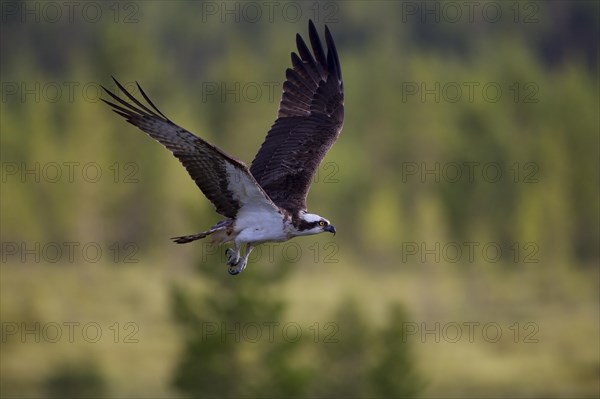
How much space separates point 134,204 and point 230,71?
13.0m

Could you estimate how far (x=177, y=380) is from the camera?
30.7 m

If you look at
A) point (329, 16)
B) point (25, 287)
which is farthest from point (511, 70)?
point (329, 16)

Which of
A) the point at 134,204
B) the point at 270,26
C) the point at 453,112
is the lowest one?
the point at 134,204

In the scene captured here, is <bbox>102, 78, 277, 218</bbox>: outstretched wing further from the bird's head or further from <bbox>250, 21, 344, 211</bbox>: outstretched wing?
<bbox>250, 21, 344, 211</bbox>: outstretched wing

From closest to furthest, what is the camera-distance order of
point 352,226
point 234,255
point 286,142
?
point 234,255, point 286,142, point 352,226

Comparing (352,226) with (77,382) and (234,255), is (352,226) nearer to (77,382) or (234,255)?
(77,382)

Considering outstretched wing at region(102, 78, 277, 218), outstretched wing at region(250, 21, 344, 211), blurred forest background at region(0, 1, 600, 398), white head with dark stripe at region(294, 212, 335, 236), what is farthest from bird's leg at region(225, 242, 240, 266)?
blurred forest background at region(0, 1, 600, 398)

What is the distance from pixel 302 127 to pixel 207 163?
444 cm

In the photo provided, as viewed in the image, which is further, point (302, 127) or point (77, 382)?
point (77, 382)

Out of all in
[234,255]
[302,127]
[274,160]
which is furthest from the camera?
[302,127]

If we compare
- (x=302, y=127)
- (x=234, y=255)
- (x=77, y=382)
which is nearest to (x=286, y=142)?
(x=302, y=127)

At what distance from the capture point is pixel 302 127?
18344 mm

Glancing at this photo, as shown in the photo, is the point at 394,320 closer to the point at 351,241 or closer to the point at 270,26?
the point at 351,241

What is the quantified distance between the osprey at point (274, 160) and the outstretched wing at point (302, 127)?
0.05ft
